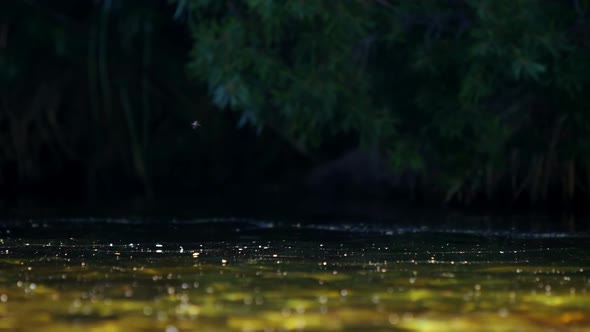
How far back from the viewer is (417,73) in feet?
45.6

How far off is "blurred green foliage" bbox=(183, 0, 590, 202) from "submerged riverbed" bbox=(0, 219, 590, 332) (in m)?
2.55

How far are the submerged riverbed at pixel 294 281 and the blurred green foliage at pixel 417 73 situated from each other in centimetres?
255

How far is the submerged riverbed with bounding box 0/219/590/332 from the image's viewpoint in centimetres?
582

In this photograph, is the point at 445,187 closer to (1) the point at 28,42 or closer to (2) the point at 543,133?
(2) the point at 543,133

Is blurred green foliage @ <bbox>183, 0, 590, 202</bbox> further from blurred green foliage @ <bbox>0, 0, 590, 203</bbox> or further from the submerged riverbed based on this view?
the submerged riverbed

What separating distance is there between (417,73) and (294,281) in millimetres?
7074

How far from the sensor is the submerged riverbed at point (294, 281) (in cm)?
582

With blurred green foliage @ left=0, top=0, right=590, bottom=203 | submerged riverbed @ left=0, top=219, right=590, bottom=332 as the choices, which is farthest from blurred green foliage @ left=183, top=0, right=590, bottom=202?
submerged riverbed @ left=0, top=219, right=590, bottom=332

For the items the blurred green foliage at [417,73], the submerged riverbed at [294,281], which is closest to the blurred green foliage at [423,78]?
the blurred green foliage at [417,73]

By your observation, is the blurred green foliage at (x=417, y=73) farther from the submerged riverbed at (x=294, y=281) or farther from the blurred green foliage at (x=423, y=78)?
the submerged riverbed at (x=294, y=281)

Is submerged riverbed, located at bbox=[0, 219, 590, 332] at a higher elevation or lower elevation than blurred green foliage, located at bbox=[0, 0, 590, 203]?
lower

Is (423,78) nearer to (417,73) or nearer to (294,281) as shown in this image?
(417,73)

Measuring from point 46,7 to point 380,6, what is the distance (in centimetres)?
602

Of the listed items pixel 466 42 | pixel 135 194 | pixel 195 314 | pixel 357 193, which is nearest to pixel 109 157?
pixel 135 194
